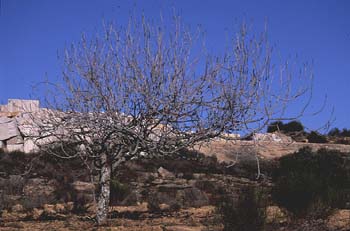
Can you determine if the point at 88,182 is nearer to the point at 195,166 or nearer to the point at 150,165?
the point at 150,165

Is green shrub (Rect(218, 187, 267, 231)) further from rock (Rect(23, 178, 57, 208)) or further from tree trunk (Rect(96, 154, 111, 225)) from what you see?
rock (Rect(23, 178, 57, 208))

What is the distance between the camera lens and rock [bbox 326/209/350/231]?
10.0 metres

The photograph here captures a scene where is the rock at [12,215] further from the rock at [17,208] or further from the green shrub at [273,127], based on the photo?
the green shrub at [273,127]

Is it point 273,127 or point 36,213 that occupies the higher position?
point 273,127

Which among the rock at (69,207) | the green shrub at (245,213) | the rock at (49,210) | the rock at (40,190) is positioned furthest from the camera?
the rock at (40,190)

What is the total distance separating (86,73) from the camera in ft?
35.4

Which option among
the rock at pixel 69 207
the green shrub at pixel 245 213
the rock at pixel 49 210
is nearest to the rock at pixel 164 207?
the rock at pixel 69 207

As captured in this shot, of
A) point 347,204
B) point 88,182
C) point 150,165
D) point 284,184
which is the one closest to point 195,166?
point 150,165

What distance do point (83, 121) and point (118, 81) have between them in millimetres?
1112

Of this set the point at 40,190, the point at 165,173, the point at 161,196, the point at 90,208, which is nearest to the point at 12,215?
the point at 90,208

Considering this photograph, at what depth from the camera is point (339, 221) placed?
37.0 ft

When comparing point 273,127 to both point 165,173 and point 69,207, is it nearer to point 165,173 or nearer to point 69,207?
point 69,207

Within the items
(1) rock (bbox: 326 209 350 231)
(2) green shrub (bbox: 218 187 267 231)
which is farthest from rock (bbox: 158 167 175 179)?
(2) green shrub (bbox: 218 187 267 231)

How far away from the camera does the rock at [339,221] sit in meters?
10.0
